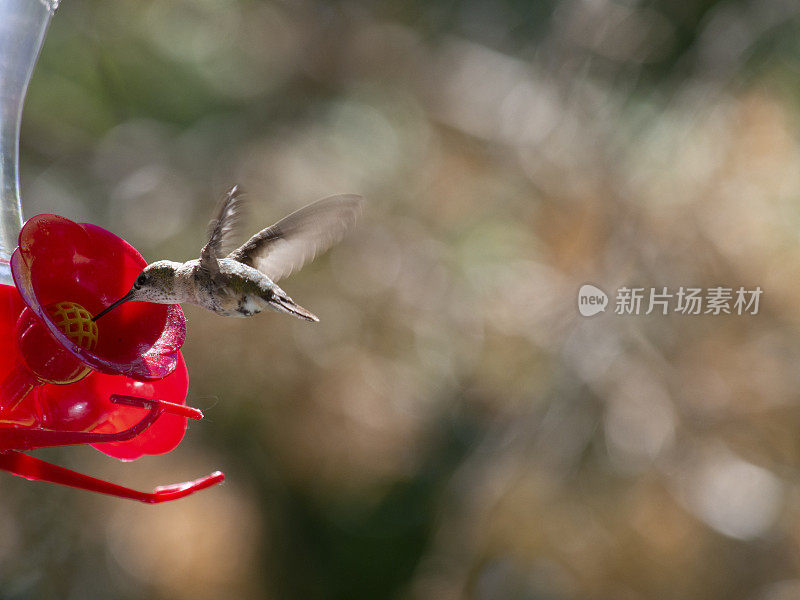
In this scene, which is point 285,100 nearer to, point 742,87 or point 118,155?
point 118,155

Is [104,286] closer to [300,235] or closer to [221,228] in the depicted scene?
[221,228]

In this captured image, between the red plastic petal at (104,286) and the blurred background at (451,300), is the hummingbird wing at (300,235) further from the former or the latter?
the blurred background at (451,300)

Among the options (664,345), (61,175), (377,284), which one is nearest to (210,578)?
(377,284)

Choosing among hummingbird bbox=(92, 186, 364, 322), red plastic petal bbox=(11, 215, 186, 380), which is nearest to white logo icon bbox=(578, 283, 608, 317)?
hummingbird bbox=(92, 186, 364, 322)

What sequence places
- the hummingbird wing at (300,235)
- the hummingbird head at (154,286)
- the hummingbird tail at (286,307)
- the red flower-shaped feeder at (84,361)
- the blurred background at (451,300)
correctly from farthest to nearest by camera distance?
1. the blurred background at (451,300)
2. the hummingbird wing at (300,235)
3. the hummingbird tail at (286,307)
4. the hummingbird head at (154,286)
5. the red flower-shaped feeder at (84,361)

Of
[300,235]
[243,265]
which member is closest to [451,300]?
[300,235]

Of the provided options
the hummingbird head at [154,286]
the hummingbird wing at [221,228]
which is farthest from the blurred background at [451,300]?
the hummingbird head at [154,286]

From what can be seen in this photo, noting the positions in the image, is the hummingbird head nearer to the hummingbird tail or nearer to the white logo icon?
the hummingbird tail
